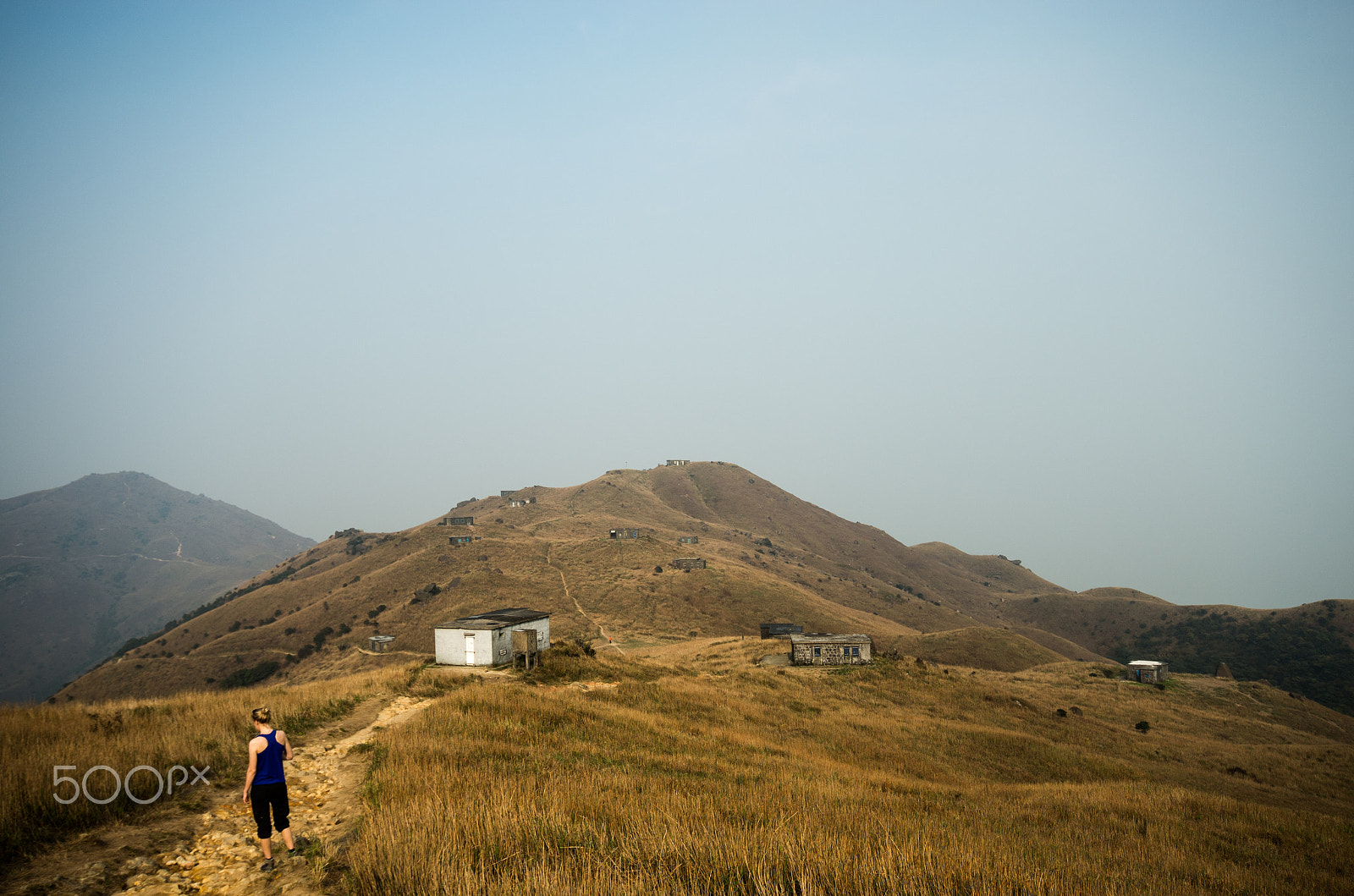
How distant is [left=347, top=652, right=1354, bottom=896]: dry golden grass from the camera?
6219mm

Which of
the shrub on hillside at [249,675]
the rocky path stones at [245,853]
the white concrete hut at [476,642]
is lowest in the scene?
the shrub on hillside at [249,675]

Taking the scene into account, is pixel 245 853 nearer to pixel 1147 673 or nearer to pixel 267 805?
pixel 267 805

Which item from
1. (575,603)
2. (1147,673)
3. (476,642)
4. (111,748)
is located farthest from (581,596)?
(111,748)

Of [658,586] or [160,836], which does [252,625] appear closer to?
[658,586]

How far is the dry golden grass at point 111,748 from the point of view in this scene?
893 cm

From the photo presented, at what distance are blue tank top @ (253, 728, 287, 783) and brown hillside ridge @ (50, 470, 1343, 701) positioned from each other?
52.4 meters

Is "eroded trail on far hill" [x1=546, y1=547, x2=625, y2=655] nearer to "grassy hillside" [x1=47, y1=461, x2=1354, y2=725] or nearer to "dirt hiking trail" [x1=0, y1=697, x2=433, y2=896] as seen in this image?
"grassy hillside" [x1=47, y1=461, x2=1354, y2=725]

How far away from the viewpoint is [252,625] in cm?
8944

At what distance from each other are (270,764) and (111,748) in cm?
568

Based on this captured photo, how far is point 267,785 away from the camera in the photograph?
334 inches

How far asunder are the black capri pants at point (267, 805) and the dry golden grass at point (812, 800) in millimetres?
1245

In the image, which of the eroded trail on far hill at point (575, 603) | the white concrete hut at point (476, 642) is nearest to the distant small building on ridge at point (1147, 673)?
the eroded trail on far hill at point (575, 603)

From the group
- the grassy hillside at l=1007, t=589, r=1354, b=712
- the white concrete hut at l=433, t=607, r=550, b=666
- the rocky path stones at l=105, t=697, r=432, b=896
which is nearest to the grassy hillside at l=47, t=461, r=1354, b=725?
the grassy hillside at l=1007, t=589, r=1354, b=712

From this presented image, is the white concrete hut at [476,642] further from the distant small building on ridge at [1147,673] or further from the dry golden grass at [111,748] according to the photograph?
the distant small building on ridge at [1147,673]
